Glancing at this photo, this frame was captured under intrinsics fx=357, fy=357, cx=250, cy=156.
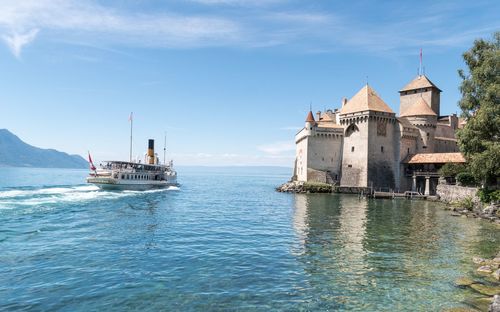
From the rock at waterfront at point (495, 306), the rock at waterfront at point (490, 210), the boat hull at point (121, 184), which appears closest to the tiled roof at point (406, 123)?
the rock at waterfront at point (490, 210)

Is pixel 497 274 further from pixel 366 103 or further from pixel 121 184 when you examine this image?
pixel 121 184

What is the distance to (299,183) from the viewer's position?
217ft

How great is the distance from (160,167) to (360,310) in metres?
64.3

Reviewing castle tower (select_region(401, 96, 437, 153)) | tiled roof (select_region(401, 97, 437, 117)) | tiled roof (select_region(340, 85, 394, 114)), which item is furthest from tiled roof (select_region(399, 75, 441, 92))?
tiled roof (select_region(340, 85, 394, 114))

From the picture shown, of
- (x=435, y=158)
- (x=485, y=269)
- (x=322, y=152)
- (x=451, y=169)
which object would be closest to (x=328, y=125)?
(x=322, y=152)

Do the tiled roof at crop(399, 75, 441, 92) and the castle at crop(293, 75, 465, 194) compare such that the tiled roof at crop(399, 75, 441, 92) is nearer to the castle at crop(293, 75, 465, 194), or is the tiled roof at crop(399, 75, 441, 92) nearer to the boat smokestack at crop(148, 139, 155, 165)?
the castle at crop(293, 75, 465, 194)

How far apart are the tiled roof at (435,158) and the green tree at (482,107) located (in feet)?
49.4

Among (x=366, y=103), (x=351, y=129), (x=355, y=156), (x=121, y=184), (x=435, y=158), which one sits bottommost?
(x=121, y=184)

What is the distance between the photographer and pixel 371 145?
6094 cm

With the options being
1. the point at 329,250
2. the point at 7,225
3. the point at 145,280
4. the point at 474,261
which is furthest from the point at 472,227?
the point at 7,225

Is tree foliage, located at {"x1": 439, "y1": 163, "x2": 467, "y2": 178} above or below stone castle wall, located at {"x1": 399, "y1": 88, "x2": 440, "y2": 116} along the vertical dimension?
below

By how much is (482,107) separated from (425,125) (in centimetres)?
3109

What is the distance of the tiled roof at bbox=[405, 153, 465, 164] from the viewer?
52775mm

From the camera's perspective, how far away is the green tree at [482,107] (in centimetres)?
3288
